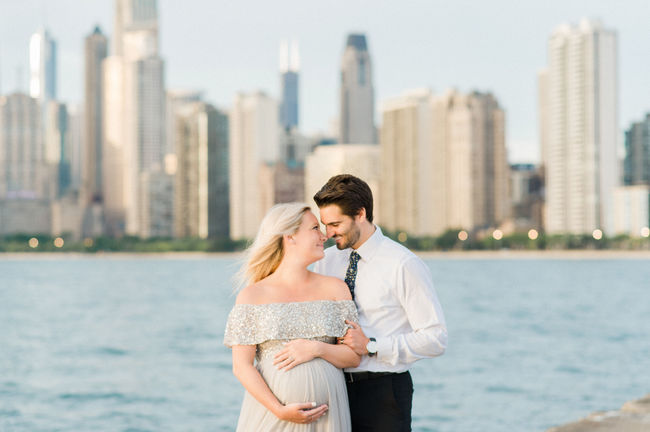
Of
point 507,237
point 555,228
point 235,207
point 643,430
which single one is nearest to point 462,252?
point 507,237

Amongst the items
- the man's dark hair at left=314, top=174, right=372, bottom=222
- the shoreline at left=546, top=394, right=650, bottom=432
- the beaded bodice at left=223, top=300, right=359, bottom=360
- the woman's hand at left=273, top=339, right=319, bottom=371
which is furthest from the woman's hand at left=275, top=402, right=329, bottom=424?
the shoreline at left=546, top=394, right=650, bottom=432

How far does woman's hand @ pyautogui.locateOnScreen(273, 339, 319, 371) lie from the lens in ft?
15.1

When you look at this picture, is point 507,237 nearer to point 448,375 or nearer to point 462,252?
point 462,252

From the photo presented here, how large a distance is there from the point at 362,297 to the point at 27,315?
5010cm

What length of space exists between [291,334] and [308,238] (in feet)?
1.70

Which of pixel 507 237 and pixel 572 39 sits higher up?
pixel 572 39

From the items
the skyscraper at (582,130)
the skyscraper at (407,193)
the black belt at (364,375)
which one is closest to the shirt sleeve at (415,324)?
the black belt at (364,375)

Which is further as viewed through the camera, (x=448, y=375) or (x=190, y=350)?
(x=190, y=350)

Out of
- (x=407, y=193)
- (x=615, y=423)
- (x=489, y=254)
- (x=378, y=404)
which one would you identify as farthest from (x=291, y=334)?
(x=407, y=193)

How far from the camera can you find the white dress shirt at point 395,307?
4.82 metres

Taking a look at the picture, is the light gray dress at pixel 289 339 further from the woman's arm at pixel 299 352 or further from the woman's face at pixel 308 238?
the woman's face at pixel 308 238

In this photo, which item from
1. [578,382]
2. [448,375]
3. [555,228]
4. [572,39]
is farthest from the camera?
[572,39]

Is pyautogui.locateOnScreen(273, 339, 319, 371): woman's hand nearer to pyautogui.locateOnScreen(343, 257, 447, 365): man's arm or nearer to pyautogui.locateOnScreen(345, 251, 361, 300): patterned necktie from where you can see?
pyautogui.locateOnScreen(343, 257, 447, 365): man's arm

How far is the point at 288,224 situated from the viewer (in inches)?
186
